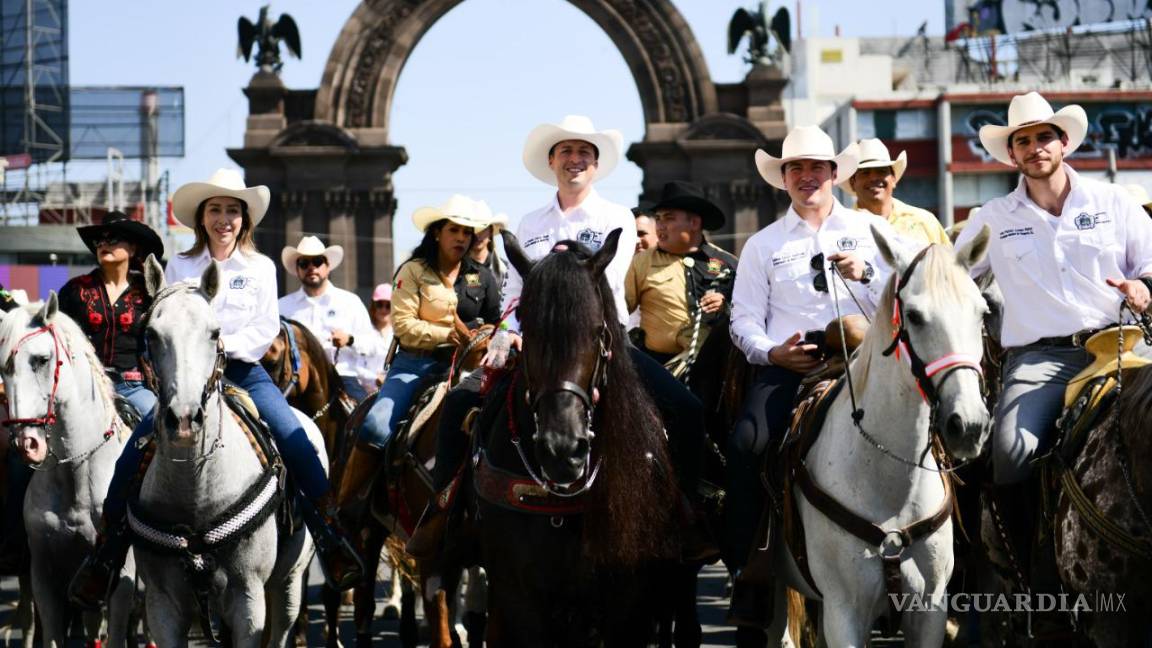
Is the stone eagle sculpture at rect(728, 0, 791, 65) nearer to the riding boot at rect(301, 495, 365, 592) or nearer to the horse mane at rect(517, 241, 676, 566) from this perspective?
the riding boot at rect(301, 495, 365, 592)

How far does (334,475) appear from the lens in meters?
11.5

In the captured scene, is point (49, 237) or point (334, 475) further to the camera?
point (49, 237)

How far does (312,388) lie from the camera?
1252 centimetres

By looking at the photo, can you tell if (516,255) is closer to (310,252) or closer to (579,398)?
(579,398)

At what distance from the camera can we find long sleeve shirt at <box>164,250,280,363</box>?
8898 millimetres

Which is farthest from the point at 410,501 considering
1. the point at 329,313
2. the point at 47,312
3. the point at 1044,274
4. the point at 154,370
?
the point at 329,313

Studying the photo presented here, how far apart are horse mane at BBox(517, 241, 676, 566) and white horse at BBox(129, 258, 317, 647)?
1.75 meters

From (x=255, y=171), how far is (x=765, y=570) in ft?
120

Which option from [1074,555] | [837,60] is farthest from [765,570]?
[837,60]

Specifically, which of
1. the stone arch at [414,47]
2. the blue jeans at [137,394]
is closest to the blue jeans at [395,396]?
the blue jeans at [137,394]

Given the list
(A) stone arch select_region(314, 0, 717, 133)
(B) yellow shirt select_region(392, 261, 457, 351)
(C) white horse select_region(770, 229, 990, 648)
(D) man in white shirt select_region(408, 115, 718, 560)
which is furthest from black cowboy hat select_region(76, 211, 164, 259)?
(A) stone arch select_region(314, 0, 717, 133)

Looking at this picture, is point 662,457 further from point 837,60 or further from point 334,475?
point 837,60

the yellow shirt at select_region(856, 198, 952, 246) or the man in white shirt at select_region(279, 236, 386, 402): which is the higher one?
the yellow shirt at select_region(856, 198, 952, 246)

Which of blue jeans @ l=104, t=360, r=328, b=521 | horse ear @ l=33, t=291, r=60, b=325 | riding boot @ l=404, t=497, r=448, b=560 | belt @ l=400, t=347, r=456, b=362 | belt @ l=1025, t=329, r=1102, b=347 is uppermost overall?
horse ear @ l=33, t=291, r=60, b=325
